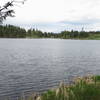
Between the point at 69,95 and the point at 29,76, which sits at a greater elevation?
the point at 69,95

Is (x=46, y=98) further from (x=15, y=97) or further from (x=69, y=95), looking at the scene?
(x=15, y=97)

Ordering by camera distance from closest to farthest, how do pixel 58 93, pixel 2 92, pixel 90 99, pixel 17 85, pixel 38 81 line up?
pixel 90 99 → pixel 58 93 → pixel 2 92 → pixel 17 85 → pixel 38 81

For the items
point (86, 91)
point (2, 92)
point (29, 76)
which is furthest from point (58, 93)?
point (29, 76)

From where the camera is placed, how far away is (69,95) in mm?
14211

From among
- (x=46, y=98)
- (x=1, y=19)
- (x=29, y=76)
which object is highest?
(x=1, y=19)

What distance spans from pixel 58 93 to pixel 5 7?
315 inches

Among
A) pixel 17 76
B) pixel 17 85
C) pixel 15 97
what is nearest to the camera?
pixel 15 97

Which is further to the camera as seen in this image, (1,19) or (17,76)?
(17,76)

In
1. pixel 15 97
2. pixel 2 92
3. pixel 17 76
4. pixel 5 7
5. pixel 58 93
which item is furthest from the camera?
pixel 17 76

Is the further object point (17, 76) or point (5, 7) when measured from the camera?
point (17, 76)

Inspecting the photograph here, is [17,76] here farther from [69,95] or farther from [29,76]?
[69,95]

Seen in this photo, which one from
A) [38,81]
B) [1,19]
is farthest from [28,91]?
[1,19]

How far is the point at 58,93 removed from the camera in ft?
47.8

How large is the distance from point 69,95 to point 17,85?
14.2 m
